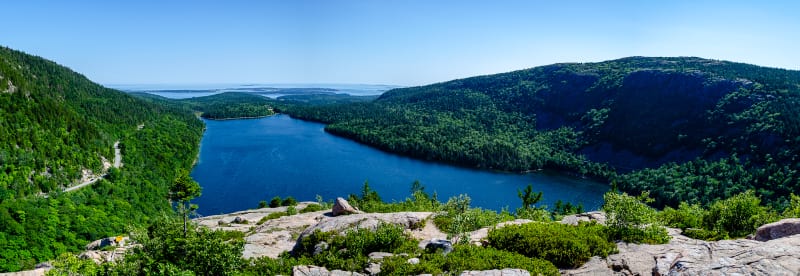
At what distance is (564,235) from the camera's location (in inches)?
773

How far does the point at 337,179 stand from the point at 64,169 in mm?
61095

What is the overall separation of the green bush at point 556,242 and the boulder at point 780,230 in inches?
256

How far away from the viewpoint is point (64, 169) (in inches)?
3132

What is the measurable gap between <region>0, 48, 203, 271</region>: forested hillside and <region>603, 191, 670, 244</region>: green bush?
68.0m

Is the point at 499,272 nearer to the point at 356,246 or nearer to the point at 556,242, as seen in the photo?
the point at 556,242

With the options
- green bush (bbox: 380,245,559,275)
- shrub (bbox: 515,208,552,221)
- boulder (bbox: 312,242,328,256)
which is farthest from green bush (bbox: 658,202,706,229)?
boulder (bbox: 312,242,328,256)

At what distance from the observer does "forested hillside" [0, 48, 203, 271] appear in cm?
5912

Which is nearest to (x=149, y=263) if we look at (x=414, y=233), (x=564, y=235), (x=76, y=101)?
(x=414, y=233)

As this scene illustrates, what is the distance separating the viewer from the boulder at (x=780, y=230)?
55.4ft

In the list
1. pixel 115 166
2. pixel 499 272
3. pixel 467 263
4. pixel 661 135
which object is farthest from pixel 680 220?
pixel 661 135

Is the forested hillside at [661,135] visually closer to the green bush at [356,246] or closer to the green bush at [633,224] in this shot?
the green bush at [633,224]

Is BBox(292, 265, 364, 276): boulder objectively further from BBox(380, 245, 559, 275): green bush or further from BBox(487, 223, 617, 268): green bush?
BBox(487, 223, 617, 268): green bush

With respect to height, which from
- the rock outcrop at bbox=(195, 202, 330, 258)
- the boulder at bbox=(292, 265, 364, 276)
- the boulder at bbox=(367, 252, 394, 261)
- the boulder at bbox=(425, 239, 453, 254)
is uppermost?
the boulder at bbox=(425, 239, 453, 254)

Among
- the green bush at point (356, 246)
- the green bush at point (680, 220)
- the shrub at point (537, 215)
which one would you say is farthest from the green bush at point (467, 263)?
the shrub at point (537, 215)
